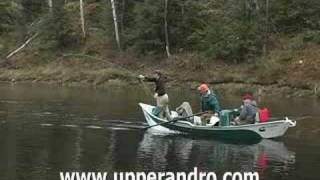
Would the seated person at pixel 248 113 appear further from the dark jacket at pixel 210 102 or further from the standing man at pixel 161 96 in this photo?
the standing man at pixel 161 96

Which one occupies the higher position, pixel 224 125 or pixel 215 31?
pixel 215 31

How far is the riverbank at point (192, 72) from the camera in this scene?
44.6 m

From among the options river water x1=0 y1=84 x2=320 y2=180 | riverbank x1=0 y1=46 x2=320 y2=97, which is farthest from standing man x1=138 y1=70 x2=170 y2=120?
riverbank x1=0 y1=46 x2=320 y2=97

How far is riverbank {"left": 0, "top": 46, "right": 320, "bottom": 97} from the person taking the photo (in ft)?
146

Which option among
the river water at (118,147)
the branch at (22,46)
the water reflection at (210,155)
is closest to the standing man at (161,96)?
the river water at (118,147)

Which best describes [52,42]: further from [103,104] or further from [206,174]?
[206,174]

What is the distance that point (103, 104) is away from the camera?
35.2 m

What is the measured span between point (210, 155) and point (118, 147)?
2871 mm

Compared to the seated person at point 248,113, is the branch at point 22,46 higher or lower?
higher

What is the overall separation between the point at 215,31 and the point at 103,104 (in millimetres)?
17575

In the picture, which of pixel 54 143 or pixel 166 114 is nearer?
pixel 54 143

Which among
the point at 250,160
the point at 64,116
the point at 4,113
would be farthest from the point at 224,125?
the point at 4,113

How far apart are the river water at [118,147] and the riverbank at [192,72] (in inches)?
380

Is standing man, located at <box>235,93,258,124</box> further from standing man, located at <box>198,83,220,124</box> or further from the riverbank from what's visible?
the riverbank
